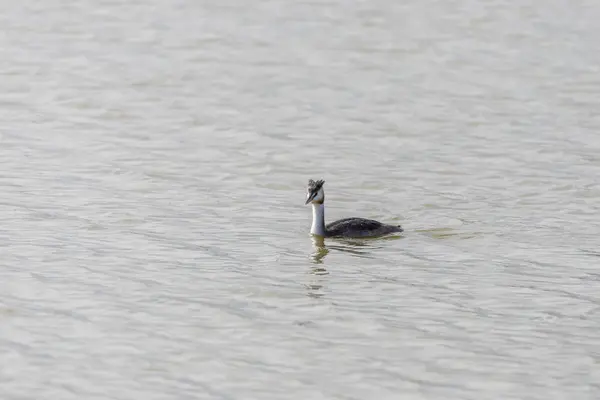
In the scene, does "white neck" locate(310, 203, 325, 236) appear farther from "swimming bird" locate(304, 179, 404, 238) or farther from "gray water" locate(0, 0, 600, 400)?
"gray water" locate(0, 0, 600, 400)

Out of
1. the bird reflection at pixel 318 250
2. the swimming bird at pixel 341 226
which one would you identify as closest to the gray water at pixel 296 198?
the bird reflection at pixel 318 250

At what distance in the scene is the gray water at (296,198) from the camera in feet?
38.9

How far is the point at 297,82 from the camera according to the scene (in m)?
25.6

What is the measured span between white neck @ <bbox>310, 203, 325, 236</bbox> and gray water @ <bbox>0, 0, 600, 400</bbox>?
0.48 feet

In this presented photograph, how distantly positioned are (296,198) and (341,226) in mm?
2012

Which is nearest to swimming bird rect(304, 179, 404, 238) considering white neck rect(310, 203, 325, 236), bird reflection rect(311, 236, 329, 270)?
white neck rect(310, 203, 325, 236)

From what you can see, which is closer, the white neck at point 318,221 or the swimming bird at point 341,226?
the swimming bird at point 341,226

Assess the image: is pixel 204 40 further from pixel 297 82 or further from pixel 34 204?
pixel 34 204

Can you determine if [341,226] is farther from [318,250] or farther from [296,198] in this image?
[296,198]

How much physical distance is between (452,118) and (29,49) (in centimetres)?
973

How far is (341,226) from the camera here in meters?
16.8

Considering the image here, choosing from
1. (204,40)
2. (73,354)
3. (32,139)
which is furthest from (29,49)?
(73,354)

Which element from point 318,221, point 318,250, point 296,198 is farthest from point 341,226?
point 296,198

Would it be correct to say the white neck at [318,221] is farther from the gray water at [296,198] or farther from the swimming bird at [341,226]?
the gray water at [296,198]
